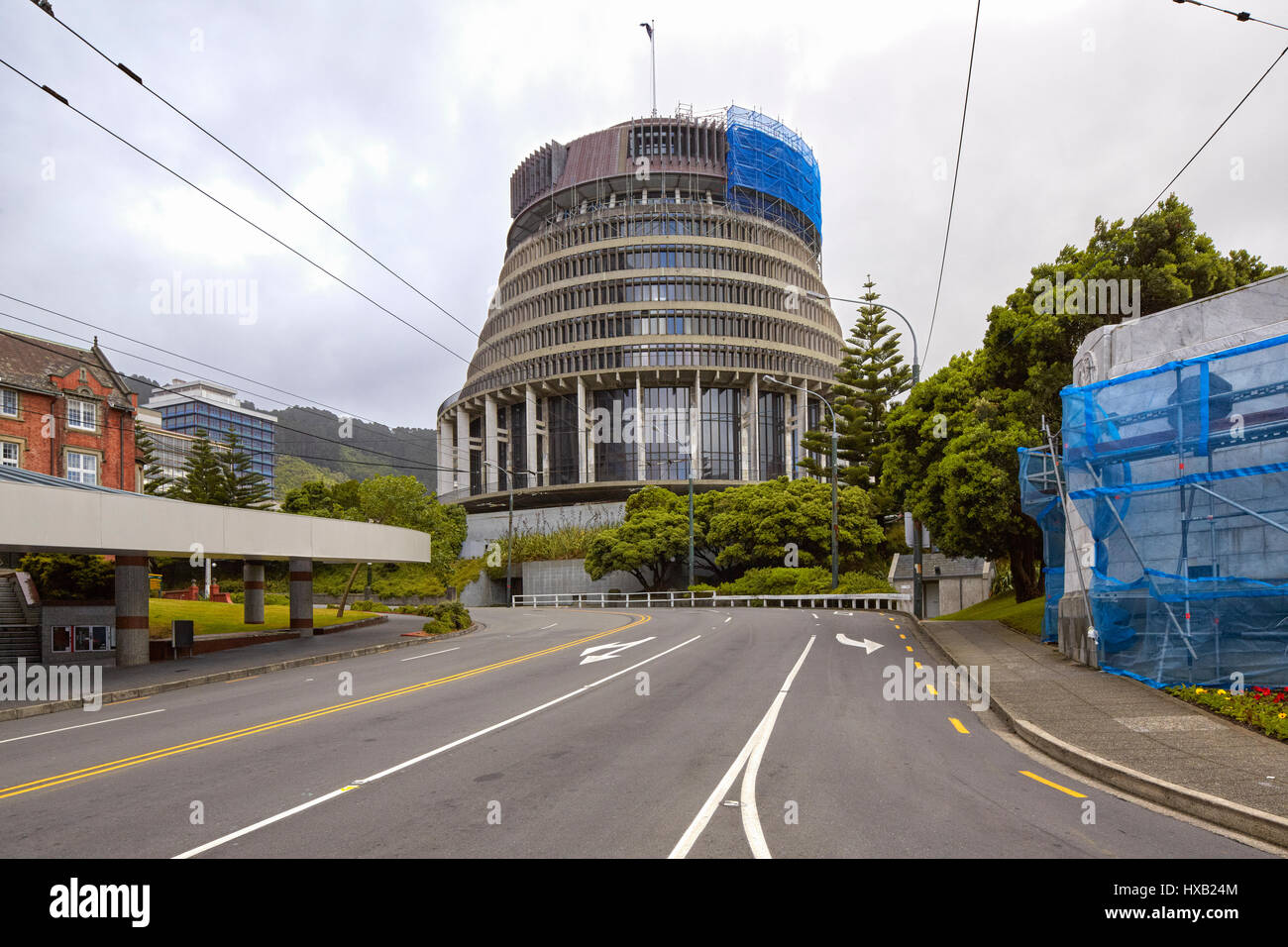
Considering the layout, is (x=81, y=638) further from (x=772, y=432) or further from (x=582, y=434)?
(x=772, y=432)

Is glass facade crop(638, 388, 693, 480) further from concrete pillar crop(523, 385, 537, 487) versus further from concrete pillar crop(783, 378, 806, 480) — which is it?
concrete pillar crop(523, 385, 537, 487)

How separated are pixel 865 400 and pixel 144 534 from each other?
5304 cm

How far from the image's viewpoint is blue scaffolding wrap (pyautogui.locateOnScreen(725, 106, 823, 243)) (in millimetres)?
86000

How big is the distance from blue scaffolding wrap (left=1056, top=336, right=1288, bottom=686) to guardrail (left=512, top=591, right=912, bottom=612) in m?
22.0

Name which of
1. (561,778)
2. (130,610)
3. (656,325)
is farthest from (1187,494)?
(656,325)

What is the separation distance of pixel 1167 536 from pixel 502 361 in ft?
260

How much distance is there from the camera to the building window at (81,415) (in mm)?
38969

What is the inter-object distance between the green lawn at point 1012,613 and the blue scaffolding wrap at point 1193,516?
23.0 ft

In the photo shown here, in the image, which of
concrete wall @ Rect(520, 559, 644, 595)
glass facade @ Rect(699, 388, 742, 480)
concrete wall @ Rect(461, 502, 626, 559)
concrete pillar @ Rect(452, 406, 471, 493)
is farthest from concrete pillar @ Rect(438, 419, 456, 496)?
concrete wall @ Rect(520, 559, 644, 595)

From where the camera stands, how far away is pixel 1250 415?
12.1 metres

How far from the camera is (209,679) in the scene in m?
18.8

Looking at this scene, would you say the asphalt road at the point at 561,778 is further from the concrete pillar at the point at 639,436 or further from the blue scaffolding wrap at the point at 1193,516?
the concrete pillar at the point at 639,436

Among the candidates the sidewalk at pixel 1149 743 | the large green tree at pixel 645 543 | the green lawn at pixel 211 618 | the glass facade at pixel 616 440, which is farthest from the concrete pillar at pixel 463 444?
the sidewalk at pixel 1149 743
